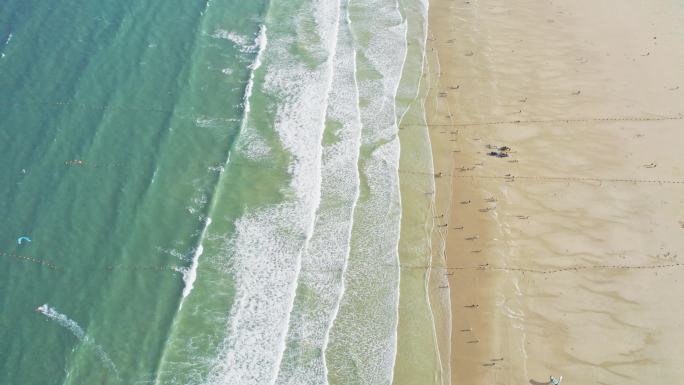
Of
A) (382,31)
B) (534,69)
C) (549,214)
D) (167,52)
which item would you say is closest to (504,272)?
(549,214)

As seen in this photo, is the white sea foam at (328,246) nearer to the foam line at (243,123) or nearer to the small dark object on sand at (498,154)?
the foam line at (243,123)

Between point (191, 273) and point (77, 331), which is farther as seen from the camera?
point (191, 273)

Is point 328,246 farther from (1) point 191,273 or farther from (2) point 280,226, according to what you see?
(1) point 191,273

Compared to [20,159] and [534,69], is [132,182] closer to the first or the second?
[20,159]

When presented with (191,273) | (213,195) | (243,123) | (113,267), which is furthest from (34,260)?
(243,123)

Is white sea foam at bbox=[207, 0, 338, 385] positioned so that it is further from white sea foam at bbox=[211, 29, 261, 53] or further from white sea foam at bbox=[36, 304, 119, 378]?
white sea foam at bbox=[36, 304, 119, 378]

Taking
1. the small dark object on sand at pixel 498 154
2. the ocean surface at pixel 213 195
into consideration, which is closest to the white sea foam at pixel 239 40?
the ocean surface at pixel 213 195
